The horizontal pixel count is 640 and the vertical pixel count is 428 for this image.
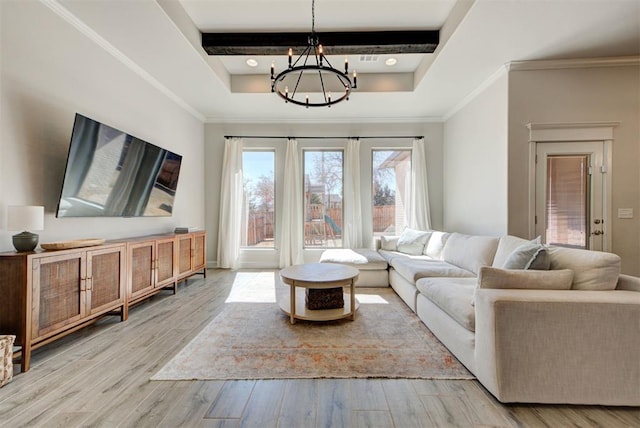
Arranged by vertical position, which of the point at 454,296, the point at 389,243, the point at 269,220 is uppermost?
the point at 269,220

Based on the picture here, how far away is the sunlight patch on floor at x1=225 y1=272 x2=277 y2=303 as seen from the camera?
347 centimetres

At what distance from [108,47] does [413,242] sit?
15.9 feet

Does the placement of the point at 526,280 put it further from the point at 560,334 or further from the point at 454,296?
the point at 454,296

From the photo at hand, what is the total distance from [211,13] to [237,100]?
59.5 inches

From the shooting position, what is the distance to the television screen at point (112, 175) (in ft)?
7.79

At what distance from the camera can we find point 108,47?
292 centimetres

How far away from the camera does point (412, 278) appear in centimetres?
310

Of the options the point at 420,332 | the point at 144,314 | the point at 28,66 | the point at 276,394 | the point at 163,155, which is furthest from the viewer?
the point at 163,155

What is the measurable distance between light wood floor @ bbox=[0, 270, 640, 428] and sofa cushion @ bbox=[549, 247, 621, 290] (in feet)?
2.38

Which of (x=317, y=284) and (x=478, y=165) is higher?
(x=478, y=165)

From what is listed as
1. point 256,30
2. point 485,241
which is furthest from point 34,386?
point 485,241

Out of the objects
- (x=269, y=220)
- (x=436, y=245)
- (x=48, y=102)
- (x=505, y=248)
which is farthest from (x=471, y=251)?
(x=48, y=102)

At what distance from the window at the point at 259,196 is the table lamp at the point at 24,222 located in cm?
348

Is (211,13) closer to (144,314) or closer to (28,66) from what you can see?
(28,66)
